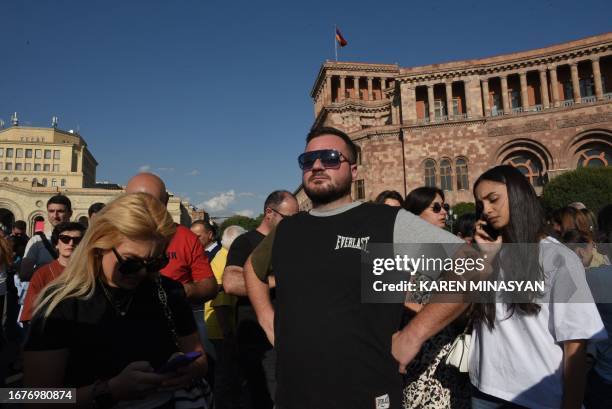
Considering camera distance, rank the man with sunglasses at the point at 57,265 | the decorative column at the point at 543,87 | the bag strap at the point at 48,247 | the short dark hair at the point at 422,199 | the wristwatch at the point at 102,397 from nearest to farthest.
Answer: the wristwatch at the point at 102,397 < the man with sunglasses at the point at 57,265 < the short dark hair at the point at 422,199 < the bag strap at the point at 48,247 < the decorative column at the point at 543,87

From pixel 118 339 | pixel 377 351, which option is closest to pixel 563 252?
pixel 377 351

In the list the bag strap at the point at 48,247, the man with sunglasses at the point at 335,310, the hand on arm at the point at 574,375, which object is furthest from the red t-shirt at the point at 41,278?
the hand on arm at the point at 574,375

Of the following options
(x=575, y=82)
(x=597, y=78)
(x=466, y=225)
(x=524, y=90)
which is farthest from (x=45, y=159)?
(x=466, y=225)

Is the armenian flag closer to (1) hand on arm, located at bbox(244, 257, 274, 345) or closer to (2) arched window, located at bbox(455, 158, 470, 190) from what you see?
(2) arched window, located at bbox(455, 158, 470, 190)

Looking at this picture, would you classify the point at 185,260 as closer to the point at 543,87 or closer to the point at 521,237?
the point at 521,237

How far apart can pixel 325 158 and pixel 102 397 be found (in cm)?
187

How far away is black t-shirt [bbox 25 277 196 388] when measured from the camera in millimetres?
1974

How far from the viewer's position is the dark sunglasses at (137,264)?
2145 mm

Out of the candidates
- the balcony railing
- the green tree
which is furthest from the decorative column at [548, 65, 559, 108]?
the green tree

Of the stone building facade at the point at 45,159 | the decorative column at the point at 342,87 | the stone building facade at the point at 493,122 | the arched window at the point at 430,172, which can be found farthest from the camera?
the stone building facade at the point at 45,159

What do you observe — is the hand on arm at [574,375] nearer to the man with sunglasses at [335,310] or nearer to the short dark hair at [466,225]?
the man with sunglasses at [335,310]

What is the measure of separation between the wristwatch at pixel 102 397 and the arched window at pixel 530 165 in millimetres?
33892

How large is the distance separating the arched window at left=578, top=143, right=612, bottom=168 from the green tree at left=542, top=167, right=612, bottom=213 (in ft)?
15.3

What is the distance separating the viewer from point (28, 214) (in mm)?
59219
